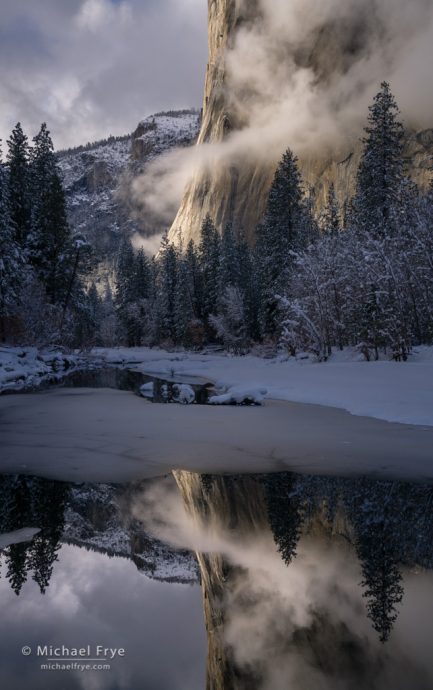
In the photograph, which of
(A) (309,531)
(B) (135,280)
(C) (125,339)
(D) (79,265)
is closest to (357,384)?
(A) (309,531)

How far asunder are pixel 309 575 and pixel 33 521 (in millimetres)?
2776

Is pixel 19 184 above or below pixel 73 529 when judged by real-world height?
above

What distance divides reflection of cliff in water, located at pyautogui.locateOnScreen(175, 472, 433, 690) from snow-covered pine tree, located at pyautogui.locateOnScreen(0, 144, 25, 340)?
1017 inches

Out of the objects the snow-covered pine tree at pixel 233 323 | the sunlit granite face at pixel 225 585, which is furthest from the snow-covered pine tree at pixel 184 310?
the sunlit granite face at pixel 225 585

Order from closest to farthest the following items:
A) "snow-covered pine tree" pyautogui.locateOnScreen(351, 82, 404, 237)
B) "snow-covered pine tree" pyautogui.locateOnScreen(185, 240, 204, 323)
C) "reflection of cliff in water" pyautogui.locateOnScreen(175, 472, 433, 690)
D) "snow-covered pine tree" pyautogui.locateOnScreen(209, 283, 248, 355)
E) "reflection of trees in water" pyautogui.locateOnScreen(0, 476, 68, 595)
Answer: "reflection of cliff in water" pyautogui.locateOnScreen(175, 472, 433, 690) < "reflection of trees in water" pyautogui.locateOnScreen(0, 476, 68, 595) < "snow-covered pine tree" pyautogui.locateOnScreen(351, 82, 404, 237) < "snow-covered pine tree" pyautogui.locateOnScreen(209, 283, 248, 355) < "snow-covered pine tree" pyautogui.locateOnScreen(185, 240, 204, 323)

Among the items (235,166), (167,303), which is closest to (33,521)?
(167,303)

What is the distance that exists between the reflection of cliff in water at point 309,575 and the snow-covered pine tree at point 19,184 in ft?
111

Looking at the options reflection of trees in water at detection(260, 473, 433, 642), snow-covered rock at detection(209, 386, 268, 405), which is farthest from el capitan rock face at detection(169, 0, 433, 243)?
reflection of trees in water at detection(260, 473, 433, 642)

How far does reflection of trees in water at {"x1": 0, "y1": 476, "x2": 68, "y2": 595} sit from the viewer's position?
3.69 metres

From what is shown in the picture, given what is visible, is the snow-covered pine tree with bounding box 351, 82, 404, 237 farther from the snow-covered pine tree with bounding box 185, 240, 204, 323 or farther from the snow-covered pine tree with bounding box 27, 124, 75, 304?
the snow-covered pine tree with bounding box 185, 240, 204, 323

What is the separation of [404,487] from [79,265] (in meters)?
34.8

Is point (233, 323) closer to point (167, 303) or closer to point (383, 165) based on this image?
point (167, 303)

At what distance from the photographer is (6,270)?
2828cm

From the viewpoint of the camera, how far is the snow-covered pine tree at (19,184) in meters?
35.4
